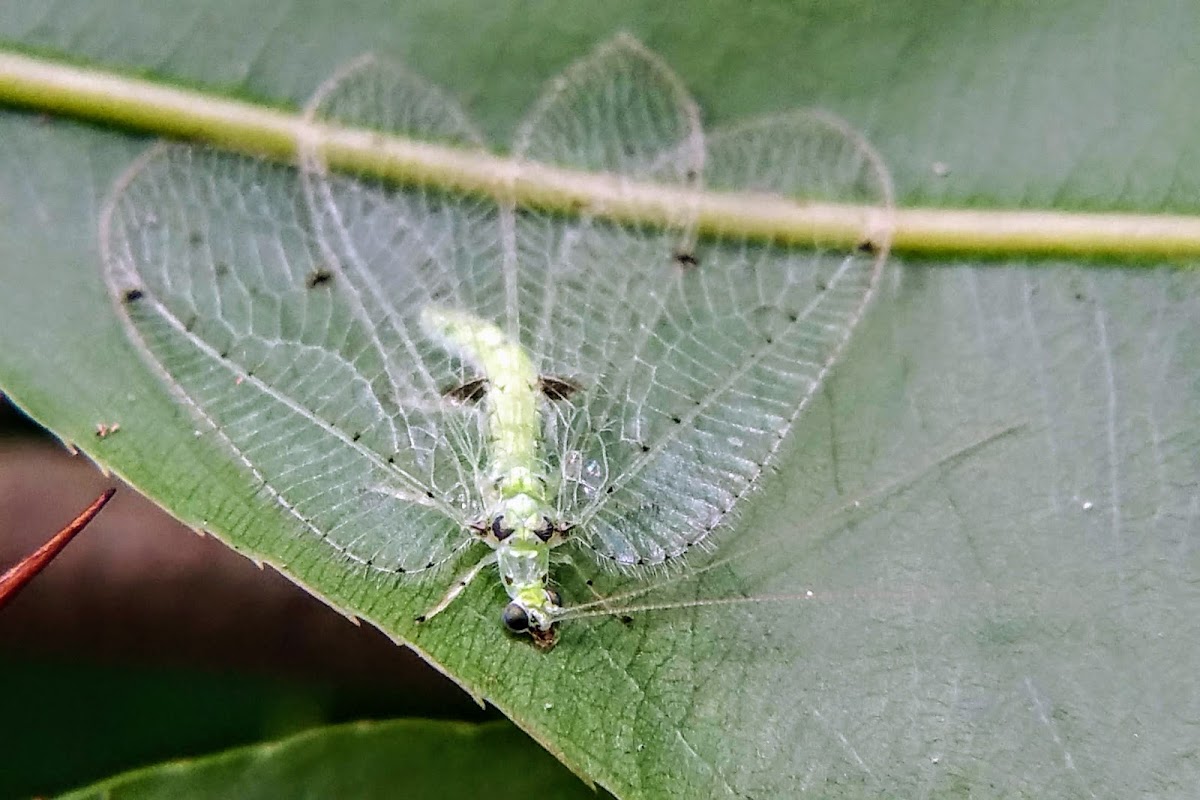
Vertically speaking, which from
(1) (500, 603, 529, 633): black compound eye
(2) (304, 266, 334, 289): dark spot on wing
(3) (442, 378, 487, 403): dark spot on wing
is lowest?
(1) (500, 603, 529, 633): black compound eye

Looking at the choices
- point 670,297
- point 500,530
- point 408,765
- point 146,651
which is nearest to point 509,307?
point 670,297

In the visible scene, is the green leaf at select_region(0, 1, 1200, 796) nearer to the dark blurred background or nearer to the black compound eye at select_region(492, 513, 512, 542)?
the black compound eye at select_region(492, 513, 512, 542)

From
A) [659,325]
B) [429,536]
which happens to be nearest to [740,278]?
[659,325]

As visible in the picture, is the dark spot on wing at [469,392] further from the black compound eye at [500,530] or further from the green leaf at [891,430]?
the green leaf at [891,430]

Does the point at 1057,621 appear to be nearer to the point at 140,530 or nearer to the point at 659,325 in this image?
the point at 659,325

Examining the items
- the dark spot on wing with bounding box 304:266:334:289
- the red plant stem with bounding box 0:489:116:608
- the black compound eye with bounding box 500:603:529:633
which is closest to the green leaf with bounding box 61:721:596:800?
the black compound eye with bounding box 500:603:529:633

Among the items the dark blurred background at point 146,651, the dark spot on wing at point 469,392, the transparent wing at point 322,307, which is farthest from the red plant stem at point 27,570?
the dark blurred background at point 146,651
